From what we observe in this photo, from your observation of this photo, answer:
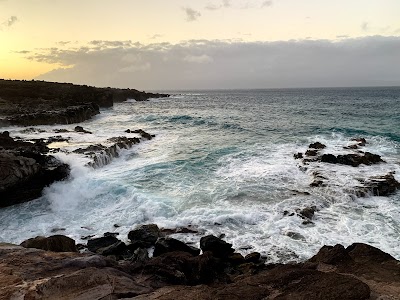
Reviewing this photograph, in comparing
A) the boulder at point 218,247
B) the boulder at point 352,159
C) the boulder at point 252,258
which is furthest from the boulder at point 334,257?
the boulder at point 352,159

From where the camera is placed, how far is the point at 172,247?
11695 millimetres

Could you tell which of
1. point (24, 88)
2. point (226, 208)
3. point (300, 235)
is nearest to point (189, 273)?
point (300, 235)

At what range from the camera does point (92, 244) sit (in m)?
12.7

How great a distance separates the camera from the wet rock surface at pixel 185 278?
6801 millimetres

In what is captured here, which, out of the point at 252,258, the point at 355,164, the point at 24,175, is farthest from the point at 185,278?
the point at 355,164

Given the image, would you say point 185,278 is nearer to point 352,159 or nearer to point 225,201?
point 225,201

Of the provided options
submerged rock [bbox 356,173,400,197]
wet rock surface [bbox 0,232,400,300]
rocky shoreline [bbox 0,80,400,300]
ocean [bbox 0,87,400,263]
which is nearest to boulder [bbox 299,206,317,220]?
rocky shoreline [bbox 0,80,400,300]

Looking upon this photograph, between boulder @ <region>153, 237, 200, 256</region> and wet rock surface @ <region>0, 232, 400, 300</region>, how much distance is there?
195 centimetres

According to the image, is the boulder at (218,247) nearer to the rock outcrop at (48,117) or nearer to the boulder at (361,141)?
the boulder at (361,141)

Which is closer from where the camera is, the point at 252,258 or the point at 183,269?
the point at 183,269

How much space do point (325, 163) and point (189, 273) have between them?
57.9ft

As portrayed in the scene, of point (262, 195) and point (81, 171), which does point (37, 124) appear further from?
point (262, 195)

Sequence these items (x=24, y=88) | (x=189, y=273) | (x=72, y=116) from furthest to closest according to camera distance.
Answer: (x=24, y=88) → (x=72, y=116) → (x=189, y=273)

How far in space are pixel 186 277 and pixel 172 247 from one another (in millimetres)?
3022
